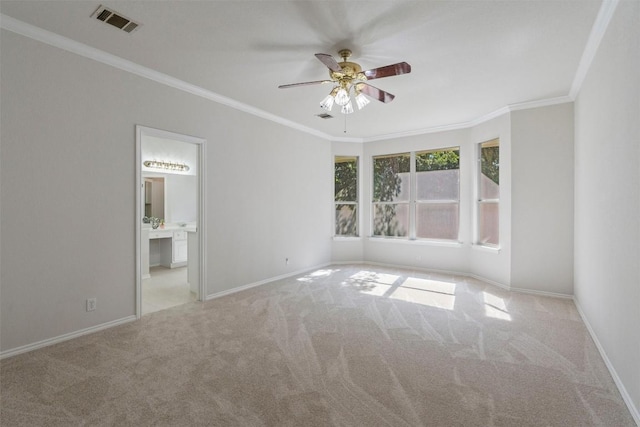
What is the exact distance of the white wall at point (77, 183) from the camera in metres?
2.71

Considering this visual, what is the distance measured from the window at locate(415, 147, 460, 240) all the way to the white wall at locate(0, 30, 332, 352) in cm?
377

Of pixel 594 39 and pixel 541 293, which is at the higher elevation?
pixel 594 39

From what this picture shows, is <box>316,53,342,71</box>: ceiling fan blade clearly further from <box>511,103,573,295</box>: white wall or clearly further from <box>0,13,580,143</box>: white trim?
<box>511,103,573,295</box>: white wall

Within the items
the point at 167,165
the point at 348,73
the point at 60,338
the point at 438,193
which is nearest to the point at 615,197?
the point at 348,73

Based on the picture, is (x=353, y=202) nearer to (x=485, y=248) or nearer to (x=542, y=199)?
(x=485, y=248)

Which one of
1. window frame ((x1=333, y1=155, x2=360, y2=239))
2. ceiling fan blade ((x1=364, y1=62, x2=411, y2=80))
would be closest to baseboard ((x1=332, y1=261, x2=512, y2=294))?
window frame ((x1=333, y1=155, x2=360, y2=239))

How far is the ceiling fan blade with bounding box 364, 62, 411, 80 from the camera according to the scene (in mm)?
2669

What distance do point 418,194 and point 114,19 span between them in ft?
18.1

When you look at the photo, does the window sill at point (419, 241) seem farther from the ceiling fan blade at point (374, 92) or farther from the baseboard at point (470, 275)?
the ceiling fan blade at point (374, 92)

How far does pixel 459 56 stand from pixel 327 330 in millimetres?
3117

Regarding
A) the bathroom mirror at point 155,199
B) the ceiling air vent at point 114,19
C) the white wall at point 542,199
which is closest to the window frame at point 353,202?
the white wall at point 542,199

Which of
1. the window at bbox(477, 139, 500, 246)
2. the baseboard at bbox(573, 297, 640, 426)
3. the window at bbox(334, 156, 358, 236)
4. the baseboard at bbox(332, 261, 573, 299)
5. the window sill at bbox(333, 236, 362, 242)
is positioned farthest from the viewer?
the window at bbox(334, 156, 358, 236)

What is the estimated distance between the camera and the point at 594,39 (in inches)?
112

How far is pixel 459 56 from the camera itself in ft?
10.6
